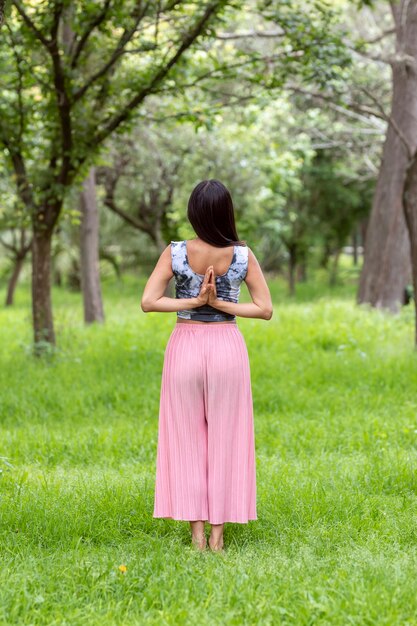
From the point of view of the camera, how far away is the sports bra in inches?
191

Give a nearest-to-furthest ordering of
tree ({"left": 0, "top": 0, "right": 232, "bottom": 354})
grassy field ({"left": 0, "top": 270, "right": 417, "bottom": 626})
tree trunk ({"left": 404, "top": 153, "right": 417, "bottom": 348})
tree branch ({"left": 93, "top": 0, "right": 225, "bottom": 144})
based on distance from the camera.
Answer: grassy field ({"left": 0, "top": 270, "right": 417, "bottom": 626}) → tree branch ({"left": 93, "top": 0, "right": 225, "bottom": 144}) → tree ({"left": 0, "top": 0, "right": 232, "bottom": 354}) → tree trunk ({"left": 404, "top": 153, "right": 417, "bottom": 348})

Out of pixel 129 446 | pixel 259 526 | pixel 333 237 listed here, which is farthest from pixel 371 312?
pixel 333 237

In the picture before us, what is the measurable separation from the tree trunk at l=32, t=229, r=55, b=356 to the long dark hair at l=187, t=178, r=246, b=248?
6975mm

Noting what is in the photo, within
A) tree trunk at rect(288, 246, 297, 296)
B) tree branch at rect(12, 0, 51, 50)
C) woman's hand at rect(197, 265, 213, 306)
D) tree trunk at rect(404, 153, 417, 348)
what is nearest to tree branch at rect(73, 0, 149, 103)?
tree branch at rect(12, 0, 51, 50)

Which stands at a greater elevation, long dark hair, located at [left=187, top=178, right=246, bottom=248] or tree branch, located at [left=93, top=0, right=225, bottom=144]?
tree branch, located at [left=93, top=0, right=225, bottom=144]

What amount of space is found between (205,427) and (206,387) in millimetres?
244

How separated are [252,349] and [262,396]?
2.47 m

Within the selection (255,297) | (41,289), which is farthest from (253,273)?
(41,289)

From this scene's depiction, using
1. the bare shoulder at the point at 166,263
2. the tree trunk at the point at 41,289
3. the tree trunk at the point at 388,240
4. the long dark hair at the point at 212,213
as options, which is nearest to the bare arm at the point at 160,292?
the bare shoulder at the point at 166,263

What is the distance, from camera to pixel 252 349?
37.9 feet

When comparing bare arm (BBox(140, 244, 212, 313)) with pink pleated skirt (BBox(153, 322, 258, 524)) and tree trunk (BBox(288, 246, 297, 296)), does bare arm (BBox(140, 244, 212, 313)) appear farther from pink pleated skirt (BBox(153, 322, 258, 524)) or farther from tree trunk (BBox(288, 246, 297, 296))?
tree trunk (BBox(288, 246, 297, 296))

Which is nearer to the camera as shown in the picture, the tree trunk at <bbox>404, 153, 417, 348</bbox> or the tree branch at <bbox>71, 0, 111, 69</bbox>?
the tree branch at <bbox>71, 0, 111, 69</bbox>

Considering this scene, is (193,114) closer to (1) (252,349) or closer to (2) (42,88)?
(2) (42,88)

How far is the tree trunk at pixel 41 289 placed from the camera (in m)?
11.5
